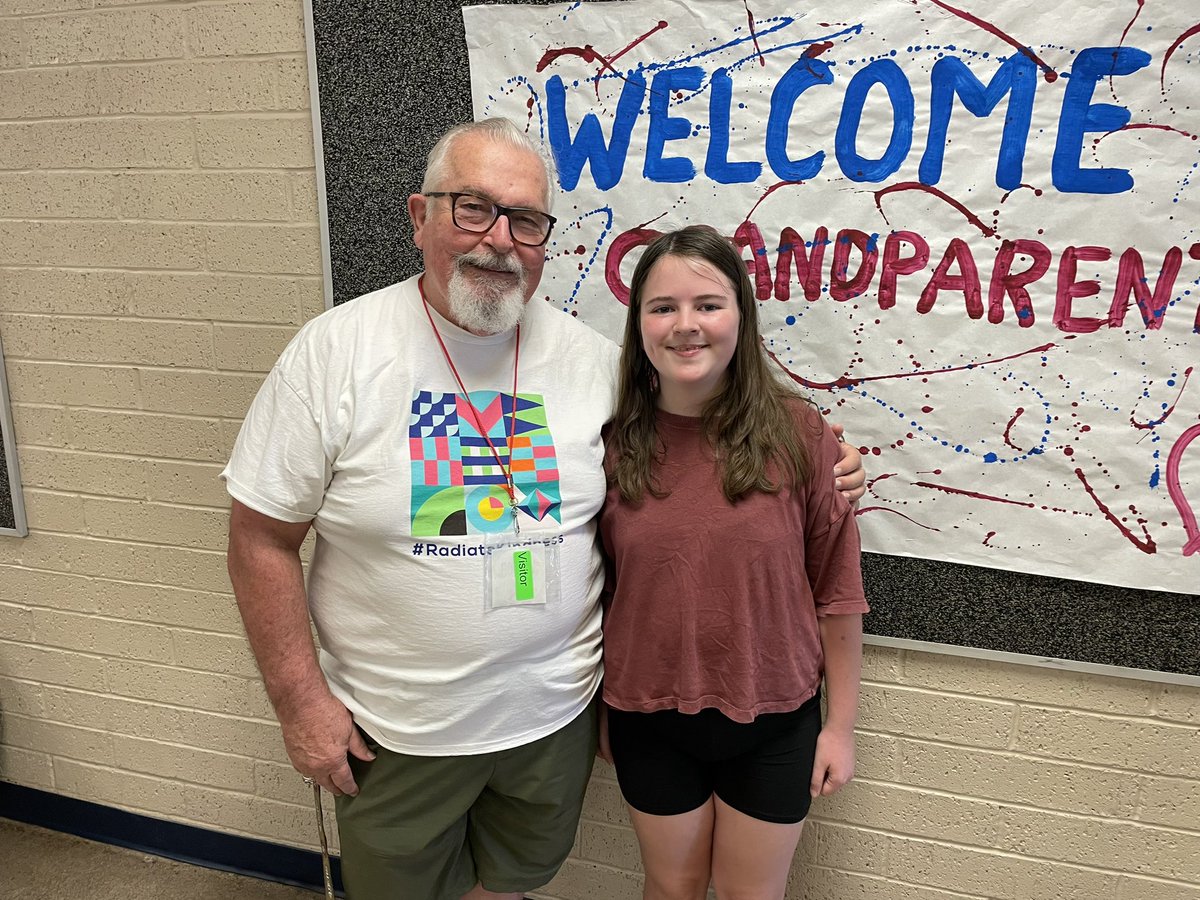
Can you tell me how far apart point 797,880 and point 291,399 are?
1.27 m

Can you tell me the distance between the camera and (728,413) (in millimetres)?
1146

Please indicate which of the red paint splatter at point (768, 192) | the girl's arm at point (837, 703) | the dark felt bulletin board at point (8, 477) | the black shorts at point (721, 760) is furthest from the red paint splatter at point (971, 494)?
the dark felt bulletin board at point (8, 477)

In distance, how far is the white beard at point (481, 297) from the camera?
109 centimetres

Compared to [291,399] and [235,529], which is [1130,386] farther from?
[235,529]

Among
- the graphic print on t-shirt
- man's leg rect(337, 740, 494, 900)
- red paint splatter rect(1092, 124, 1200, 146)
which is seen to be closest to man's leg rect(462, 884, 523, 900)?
man's leg rect(337, 740, 494, 900)

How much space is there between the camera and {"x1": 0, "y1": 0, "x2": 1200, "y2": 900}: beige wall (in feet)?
Result: 4.57

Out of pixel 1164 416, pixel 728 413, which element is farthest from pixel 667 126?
pixel 1164 416

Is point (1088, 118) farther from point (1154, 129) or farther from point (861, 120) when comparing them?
point (861, 120)

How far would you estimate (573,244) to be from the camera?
140 centimetres

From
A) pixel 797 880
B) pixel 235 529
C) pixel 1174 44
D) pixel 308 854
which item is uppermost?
pixel 1174 44

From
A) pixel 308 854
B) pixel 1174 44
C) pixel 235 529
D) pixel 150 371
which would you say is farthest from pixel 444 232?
pixel 308 854

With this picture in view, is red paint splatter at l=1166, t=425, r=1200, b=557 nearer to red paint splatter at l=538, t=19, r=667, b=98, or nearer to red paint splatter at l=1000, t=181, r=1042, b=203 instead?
red paint splatter at l=1000, t=181, r=1042, b=203

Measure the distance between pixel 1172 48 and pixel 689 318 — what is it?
29.3 inches

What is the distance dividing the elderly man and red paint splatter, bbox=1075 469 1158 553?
36 cm
